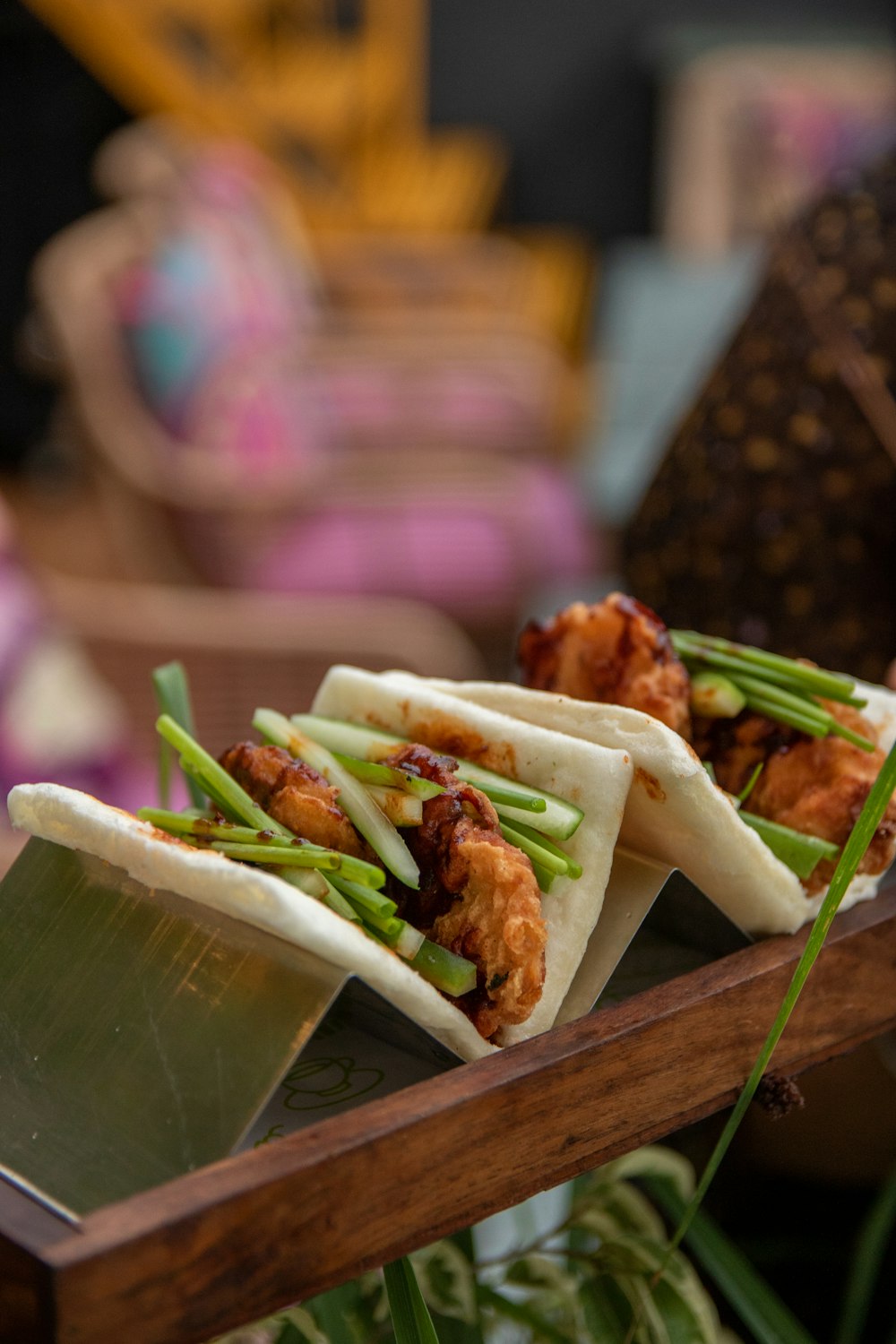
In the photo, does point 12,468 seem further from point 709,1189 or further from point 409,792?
point 409,792

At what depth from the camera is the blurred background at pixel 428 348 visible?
120cm

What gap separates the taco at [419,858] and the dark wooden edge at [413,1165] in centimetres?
3

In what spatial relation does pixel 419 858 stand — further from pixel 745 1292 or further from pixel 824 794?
pixel 745 1292

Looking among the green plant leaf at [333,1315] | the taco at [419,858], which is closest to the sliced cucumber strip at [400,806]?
the taco at [419,858]

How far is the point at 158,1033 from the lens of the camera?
1.78ft

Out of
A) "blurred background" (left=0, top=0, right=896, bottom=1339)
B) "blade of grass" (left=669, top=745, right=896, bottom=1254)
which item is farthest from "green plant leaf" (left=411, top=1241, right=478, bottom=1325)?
"blurred background" (left=0, top=0, right=896, bottom=1339)

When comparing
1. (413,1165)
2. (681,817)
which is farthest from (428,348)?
(413,1165)

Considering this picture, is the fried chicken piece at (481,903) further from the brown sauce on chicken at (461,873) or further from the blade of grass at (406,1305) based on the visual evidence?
the blade of grass at (406,1305)

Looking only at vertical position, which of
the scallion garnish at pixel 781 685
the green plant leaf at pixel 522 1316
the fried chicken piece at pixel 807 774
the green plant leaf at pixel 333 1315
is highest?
the scallion garnish at pixel 781 685

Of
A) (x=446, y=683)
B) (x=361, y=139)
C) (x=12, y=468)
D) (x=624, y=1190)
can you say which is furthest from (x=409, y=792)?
(x=361, y=139)

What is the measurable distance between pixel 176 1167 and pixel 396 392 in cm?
332

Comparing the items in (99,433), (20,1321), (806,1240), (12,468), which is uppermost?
(20,1321)

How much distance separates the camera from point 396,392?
3717 millimetres

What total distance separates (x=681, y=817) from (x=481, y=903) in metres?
0.10
